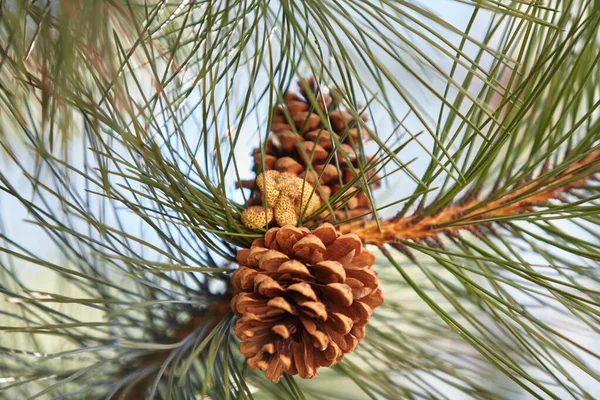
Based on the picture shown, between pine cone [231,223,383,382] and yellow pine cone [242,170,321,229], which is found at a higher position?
yellow pine cone [242,170,321,229]

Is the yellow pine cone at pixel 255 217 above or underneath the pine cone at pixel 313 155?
underneath

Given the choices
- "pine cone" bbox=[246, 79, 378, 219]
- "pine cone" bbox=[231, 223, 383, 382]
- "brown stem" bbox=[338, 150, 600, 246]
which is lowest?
"pine cone" bbox=[231, 223, 383, 382]

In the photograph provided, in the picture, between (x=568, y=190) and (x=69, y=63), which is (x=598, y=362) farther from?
(x=69, y=63)

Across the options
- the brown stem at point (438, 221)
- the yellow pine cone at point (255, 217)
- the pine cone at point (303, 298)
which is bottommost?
the pine cone at point (303, 298)

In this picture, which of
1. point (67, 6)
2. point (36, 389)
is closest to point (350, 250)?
point (67, 6)

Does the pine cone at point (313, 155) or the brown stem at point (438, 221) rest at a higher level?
the pine cone at point (313, 155)

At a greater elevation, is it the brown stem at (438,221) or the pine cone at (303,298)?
the brown stem at (438,221)

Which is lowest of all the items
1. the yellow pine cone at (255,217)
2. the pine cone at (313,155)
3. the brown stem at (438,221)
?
the yellow pine cone at (255,217)

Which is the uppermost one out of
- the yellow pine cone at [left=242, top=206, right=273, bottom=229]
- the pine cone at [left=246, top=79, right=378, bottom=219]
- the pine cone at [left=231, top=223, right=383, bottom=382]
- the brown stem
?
the pine cone at [left=246, top=79, right=378, bottom=219]

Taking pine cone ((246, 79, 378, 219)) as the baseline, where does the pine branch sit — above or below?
below
